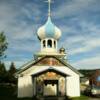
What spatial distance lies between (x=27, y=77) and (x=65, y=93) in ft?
18.3

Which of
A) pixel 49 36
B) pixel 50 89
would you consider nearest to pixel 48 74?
pixel 50 89

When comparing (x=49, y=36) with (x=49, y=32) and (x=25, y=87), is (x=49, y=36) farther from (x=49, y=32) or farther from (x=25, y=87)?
(x=25, y=87)

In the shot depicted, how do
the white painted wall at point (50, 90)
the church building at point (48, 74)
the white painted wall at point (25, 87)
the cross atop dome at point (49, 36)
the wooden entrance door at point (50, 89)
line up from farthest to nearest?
the cross atop dome at point (49, 36), the white painted wall at point (50, 90), the wooden entrance door at point (50, 89), the white painted wall at point (25, 87), the church building at point (48, 74)

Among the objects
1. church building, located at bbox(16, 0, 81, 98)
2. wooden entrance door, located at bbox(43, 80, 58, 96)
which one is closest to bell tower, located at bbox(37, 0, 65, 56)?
church building, located at bbox(16, 0, 81, 98)

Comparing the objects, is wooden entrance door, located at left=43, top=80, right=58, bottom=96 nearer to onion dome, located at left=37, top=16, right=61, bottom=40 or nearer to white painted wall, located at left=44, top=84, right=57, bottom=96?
white painted wall, located at left=44, top=84, right=57, bottom=96

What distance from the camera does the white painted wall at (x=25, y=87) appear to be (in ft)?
130

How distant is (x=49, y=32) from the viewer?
141 feet

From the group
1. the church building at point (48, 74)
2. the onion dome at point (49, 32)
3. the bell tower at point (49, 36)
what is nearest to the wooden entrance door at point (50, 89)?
the church building at point (48, 74)

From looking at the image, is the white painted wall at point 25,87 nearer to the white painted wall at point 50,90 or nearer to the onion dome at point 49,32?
the white painted wall at point 50,90

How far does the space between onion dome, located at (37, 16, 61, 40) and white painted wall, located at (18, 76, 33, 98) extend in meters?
6.90

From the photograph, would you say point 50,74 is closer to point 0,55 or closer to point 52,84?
point 52,84

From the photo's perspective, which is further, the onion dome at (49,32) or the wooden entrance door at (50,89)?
the onion dome at (49,32)

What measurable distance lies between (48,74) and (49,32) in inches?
285

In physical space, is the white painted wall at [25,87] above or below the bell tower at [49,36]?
below
